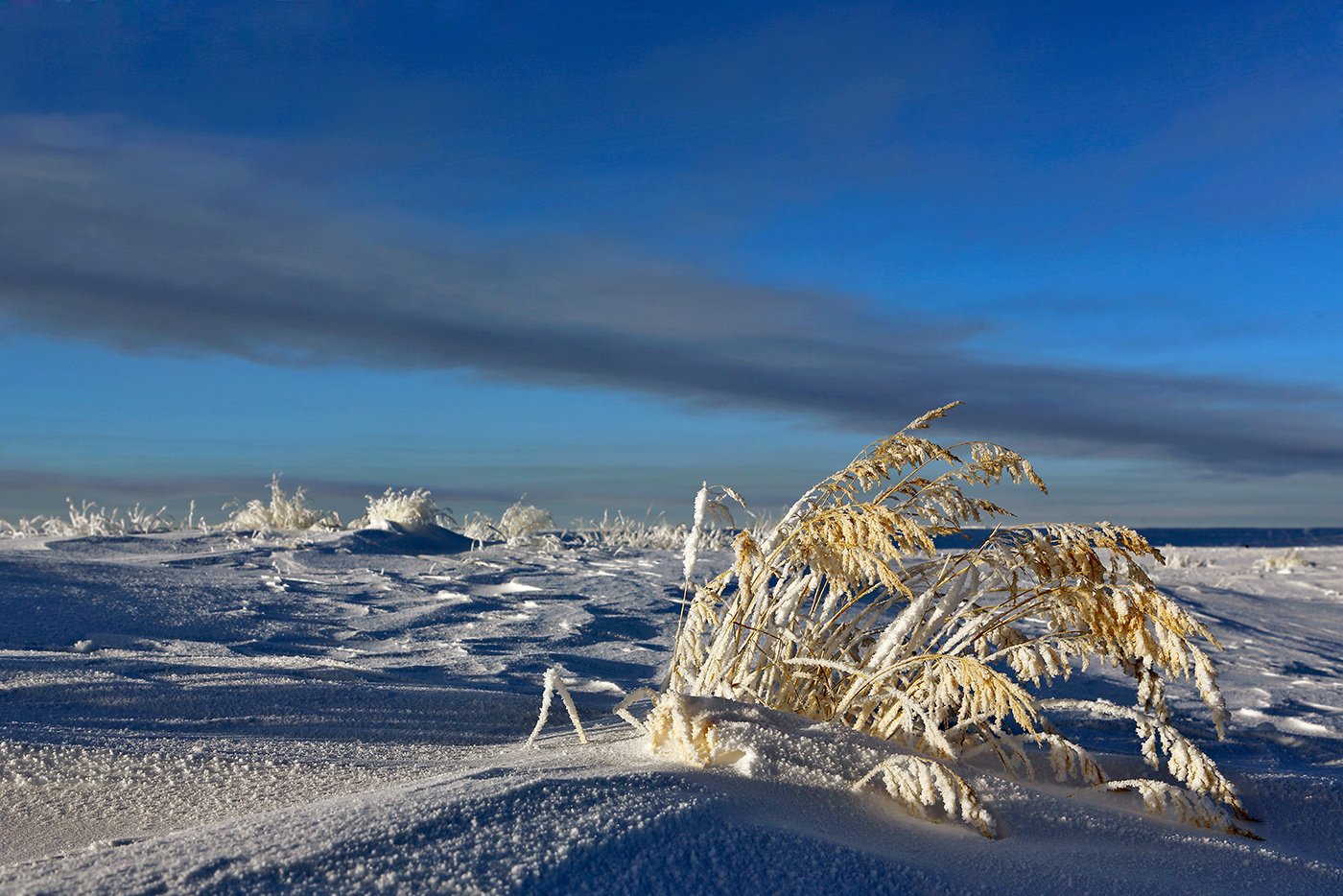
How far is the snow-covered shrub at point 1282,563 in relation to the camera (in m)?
13.7

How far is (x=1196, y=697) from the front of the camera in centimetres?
537

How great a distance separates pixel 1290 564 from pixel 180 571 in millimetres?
13695

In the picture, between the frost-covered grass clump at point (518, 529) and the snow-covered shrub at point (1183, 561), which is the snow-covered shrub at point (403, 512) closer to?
the frost-covered grass clump at point (518, 529)

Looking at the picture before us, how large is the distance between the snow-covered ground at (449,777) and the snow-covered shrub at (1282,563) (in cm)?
792

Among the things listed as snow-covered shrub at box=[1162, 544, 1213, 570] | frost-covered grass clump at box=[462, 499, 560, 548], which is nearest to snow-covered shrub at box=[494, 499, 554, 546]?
frost-covered grass clump at box=[462, 499, 560, 548]

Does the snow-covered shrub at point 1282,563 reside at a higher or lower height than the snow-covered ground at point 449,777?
higher

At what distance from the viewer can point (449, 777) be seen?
2.41 metres

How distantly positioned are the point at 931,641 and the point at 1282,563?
13617 millimetres


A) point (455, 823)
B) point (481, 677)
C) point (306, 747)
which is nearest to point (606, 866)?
point (455, 823)

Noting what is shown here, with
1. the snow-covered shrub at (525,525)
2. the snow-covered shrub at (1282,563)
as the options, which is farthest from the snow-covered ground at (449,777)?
the snow-covered shrub at (1282,563)

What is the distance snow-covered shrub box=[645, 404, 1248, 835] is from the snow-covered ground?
0.14 metres

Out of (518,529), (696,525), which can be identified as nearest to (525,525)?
(518,529)

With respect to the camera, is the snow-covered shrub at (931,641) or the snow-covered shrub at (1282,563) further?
the snow-covered shrub at (1282,563)

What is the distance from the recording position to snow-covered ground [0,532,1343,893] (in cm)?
188
